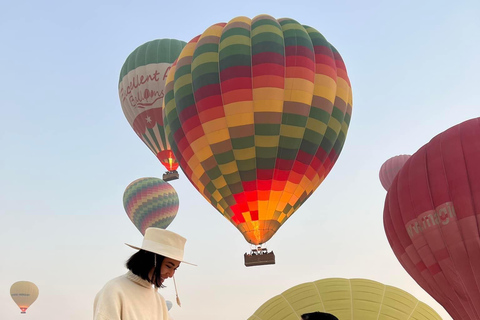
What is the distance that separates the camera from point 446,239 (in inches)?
451

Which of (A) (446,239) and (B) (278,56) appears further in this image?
(B) (278,56)

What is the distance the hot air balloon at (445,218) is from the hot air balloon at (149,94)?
Result: 12.1 metres

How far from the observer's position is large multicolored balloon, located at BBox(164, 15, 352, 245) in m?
14.2

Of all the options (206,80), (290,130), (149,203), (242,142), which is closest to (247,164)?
(242,142)

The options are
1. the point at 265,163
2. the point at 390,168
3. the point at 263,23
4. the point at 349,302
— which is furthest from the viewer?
the point at 390,168

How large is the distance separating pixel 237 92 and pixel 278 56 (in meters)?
1.60

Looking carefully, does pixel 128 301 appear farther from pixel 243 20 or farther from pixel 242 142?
pixel 243 20

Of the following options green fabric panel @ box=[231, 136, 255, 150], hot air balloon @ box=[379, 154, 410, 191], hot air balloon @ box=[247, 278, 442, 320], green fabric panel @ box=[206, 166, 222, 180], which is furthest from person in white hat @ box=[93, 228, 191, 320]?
hot air balloon @ box=[379, 154, 410, 191]

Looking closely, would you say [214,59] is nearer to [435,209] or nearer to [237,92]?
[237,92]

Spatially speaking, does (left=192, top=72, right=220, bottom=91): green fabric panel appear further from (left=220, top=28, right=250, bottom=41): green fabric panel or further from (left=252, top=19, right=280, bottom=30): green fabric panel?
(left=252, top=19, right=280, bottom=30): green fabric panel

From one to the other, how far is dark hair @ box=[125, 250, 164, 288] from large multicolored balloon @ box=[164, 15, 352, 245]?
1176 cm

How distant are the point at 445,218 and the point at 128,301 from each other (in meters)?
10.4

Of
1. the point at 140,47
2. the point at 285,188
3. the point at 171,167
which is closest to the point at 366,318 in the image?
the point at 285,188

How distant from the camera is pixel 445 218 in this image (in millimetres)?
11469
